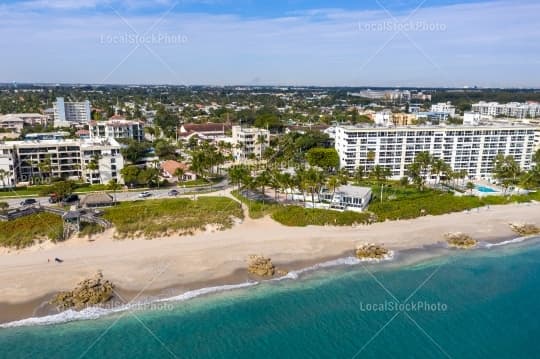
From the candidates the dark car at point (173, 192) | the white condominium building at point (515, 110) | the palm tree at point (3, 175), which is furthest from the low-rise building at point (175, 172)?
the white condominium building at point (515, 110)

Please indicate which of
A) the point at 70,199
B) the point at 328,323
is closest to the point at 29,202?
the point at 70,199

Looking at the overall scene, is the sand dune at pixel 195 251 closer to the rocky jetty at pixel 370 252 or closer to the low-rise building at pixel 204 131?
the rocky jetty at pixel 370 252

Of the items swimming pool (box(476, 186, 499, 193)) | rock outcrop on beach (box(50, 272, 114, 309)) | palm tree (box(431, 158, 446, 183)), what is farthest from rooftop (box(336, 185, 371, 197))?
rock outcrop on beach (box(50, 272, 114, 309))

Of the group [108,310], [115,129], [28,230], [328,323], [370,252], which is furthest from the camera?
[115,129]

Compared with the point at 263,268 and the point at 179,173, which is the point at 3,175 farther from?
the point at 263,268

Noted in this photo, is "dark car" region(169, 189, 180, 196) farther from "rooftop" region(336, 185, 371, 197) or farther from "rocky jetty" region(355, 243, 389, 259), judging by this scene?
"rocky jetty" region(355, 243, 389, 259)
